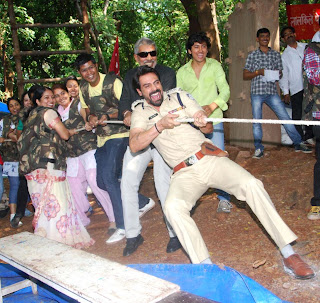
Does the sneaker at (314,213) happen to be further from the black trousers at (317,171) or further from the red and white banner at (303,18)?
the red and white banner at (303,18)

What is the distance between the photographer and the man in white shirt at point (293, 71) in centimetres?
713

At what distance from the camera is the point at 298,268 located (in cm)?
327

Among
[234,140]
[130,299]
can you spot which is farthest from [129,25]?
[130,299]

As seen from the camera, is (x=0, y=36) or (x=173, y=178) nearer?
(x=173, y=178)

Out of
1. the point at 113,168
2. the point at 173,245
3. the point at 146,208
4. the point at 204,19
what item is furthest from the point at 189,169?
the point at 204,19

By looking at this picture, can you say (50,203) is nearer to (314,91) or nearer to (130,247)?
(130,247)

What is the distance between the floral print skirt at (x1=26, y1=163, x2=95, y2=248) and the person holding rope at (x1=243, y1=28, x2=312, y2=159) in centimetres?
338

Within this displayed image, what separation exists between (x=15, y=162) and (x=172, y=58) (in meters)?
14.3

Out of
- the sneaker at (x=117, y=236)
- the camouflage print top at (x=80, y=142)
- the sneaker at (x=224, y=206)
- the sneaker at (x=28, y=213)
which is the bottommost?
the sneaker at (x=28, y=213)

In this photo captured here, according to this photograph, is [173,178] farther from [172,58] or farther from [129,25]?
[172,58]

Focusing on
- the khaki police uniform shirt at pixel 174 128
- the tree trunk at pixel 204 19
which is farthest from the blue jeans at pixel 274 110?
the khaki police uniform shirt at pixel 174 128

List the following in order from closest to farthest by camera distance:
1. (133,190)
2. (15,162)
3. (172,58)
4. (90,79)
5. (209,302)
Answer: (209,302)
(133,190)
(90,79)
(15,162)
(172,58)

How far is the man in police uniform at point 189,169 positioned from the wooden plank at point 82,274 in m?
0.76

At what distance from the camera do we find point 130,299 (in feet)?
7.61
